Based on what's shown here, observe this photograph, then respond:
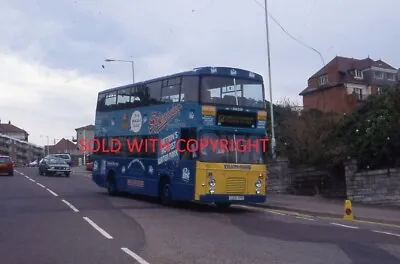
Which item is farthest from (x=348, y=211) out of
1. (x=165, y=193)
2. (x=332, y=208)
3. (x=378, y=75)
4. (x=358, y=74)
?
(x=378, y=75)

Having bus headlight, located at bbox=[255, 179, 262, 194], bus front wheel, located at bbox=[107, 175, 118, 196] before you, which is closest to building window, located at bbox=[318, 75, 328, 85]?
bus front wheel, located at bbox=[107, 175, 118, 196]

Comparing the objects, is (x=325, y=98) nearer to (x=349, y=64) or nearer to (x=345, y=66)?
(x=345, y=66)

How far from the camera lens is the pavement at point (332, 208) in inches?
702

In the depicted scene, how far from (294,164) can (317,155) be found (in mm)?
1523

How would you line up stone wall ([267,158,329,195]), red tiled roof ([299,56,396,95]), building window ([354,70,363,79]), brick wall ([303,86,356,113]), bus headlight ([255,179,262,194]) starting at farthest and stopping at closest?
building window ([354,70,363,79])
red tiled roof ([299,56,396,95])
brick wall ([303,86,356,113])
stone wall ([267,158,329,195])
bus headlight ([255,179,262,194])

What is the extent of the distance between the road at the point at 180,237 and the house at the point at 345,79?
37.0 meters

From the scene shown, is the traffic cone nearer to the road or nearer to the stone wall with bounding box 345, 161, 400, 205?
the road

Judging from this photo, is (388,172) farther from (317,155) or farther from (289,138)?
(289,138)

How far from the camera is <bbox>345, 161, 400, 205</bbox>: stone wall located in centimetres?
2188

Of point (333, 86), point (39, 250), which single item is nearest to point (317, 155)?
point (39, 250)

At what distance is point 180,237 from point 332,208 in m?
9.07

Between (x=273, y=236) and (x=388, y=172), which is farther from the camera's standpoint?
(x=388, y=172)

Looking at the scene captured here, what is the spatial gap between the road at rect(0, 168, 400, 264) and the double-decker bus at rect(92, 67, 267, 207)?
850 mm

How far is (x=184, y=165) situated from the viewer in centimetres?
1961
